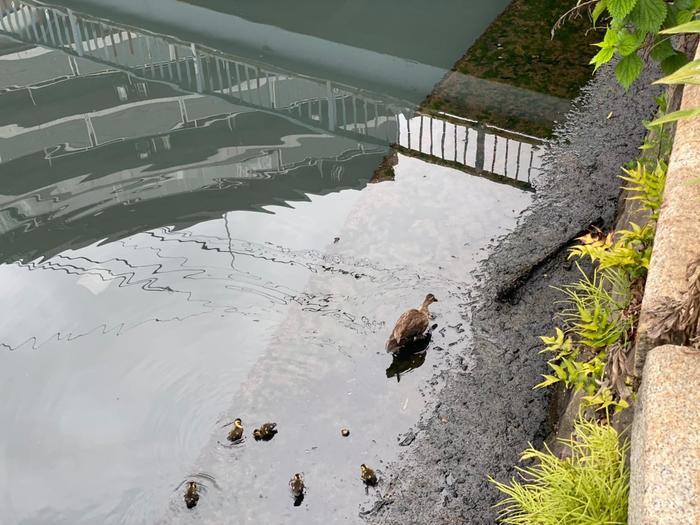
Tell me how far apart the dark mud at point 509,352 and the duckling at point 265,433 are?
806 mm

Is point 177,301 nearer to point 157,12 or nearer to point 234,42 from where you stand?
point 234,42

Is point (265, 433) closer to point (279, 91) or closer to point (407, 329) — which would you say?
point (407, 329)

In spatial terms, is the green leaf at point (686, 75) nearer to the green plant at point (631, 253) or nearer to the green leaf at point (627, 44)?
the green leaf at point (627, 44)

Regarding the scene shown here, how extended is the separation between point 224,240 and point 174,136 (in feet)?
6.35

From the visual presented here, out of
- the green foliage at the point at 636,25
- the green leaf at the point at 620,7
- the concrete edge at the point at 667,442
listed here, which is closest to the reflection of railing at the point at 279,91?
the green foliage at the point at 636,25

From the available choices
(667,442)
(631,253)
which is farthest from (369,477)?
(667,442)

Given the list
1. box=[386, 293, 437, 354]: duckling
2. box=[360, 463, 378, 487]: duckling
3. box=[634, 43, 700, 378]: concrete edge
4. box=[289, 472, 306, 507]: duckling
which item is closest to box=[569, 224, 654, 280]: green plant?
box=[634, 43, 700, 378]: concrete edge

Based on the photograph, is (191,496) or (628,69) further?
(191,496)

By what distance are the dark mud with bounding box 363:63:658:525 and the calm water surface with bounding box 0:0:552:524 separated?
16 cm

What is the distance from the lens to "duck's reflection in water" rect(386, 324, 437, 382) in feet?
16.2

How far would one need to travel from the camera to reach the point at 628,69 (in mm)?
3861

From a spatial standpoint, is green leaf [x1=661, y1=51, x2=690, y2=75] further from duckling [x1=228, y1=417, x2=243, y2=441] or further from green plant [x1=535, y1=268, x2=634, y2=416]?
duckling [x1=228, y1=417, x2=243, y2=441]

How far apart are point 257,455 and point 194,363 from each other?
1103 mm

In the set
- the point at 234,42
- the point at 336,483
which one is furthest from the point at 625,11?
the point at 234,42
